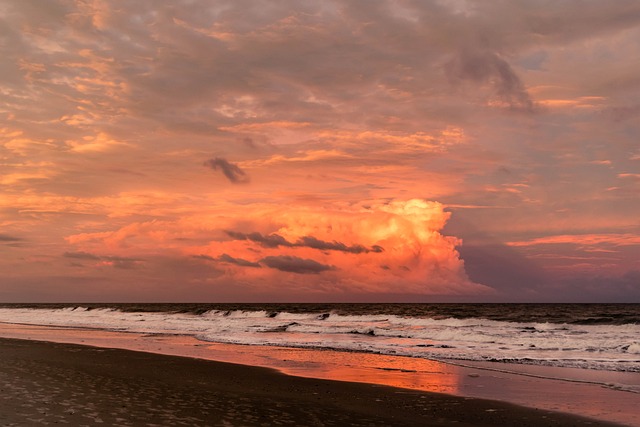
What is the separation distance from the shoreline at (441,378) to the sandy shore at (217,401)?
0.94 meters

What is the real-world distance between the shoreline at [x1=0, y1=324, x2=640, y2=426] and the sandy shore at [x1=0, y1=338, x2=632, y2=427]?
945 millimetres

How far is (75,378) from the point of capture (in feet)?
58.9

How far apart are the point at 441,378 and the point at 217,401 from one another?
9.25 meters

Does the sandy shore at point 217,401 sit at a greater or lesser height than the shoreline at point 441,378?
greater

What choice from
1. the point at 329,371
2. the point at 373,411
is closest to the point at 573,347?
the point at 329,371

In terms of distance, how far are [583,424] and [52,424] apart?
12147mm

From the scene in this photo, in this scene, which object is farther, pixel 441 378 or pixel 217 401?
pixel 441 378

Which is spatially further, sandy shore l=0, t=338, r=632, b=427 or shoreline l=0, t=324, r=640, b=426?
shoreline l=0, t=324, r=640, b=426

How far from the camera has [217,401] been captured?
1484 centimetres

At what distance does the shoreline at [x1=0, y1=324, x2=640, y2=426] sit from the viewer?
49.8 feet

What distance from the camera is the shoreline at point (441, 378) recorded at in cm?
1519

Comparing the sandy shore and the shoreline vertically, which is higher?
the sandy shore

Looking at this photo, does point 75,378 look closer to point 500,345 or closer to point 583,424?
point 583,424

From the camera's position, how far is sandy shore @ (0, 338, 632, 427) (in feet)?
40.7
